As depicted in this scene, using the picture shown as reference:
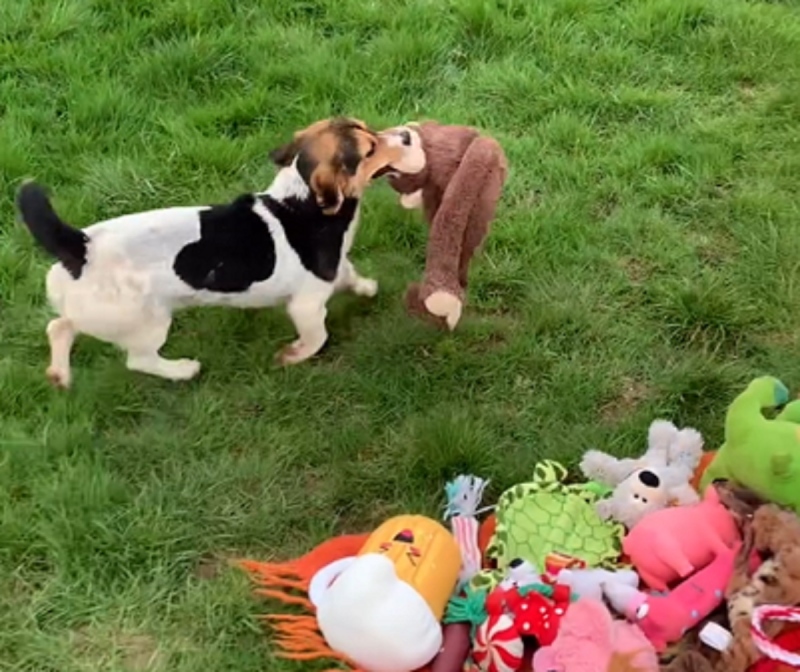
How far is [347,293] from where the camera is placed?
3.29 meters

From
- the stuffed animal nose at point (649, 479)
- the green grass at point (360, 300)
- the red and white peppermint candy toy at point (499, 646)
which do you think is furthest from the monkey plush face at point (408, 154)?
the red and white peppermint candy toy at point (499, 646)

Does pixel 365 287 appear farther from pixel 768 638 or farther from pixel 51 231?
pixel 768 638

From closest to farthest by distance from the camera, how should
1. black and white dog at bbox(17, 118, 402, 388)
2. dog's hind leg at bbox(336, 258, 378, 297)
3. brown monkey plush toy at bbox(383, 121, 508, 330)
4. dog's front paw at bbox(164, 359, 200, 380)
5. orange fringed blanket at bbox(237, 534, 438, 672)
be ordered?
1. orange fringed blanket at bbox(237, 534, 438, 672)
2. black and white dog at bbox(17, 118, 402, 388)
3. brown monkey plush toy at bbox(383, 121, 508, 330)
4. dog's front paw at bbox(164, 359, 200, 380)
5. dog's hind leg at bbox(336, 258, 378, 297)

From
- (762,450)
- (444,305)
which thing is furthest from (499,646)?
(444,305)

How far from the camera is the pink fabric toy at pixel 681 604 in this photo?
7.38 feet

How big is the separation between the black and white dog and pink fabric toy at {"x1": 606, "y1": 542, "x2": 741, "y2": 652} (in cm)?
114

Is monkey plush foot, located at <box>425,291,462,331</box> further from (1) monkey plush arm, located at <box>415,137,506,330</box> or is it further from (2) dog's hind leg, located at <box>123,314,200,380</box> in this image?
(2) dog's hind leg, located at <box>123,314,200,380</box>

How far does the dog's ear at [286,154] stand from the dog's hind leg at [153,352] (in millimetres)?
472

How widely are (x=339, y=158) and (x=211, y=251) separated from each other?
38 centimetres

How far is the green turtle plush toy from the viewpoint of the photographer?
234cm

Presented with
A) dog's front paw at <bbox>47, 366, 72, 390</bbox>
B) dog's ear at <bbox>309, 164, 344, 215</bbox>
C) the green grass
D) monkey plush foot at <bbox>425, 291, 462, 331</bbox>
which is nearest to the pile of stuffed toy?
the green grass

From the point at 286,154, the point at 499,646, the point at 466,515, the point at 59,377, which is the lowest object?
the point at 59,377

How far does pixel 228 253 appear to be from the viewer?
9.37 feet

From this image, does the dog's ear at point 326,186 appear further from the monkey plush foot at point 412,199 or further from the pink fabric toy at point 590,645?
the pink fabric toy at point 590,645
